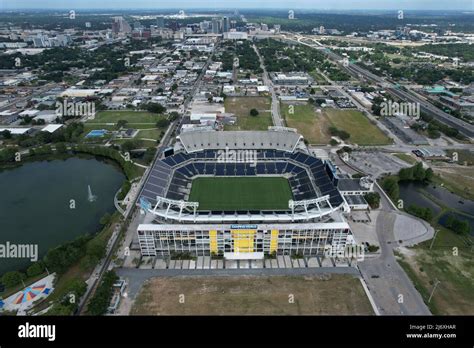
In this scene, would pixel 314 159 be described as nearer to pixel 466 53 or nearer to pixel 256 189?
pixel 256 189

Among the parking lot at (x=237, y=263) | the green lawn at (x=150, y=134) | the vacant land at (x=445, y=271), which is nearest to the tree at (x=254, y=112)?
the green lawn at (x=150, y=134)

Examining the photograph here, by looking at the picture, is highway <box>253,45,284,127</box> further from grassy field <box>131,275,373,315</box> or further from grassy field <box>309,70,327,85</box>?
grassy field <box>131,275,373,315</box>

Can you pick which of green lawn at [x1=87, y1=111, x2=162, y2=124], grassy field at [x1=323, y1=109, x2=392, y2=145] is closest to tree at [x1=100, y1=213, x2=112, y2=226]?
green lawn at [x1=87, y1=111, x2=162, y2=124]

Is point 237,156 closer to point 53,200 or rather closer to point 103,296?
point 53,200

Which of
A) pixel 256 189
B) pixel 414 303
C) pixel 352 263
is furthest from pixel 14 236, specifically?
pixel 414 303

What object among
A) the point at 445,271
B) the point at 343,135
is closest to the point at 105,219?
the point at 445,271

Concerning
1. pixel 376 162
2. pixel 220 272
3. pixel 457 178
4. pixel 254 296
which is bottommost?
pixel 254 296
